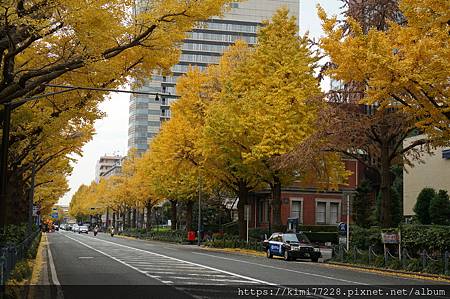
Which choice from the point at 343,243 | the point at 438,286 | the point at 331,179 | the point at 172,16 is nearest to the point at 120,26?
the point at 172,16

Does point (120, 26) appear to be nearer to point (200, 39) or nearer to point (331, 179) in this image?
point (331, 179)

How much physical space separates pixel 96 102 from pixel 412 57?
10.3 metres

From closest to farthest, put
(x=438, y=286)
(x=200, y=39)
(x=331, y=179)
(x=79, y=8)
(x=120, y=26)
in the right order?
(x=79, y=8) → (x=120, y=26) → (x=438, y=286) → (x=331, y=179) → (x=200, y=39)

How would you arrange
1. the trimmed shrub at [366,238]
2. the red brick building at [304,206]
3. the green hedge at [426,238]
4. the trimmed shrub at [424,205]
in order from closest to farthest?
1. the green hedge at [426,238]
2. the trimmed shrub at [366,238]
3. the trimmed shrub at [424,205]
4. the red brick building at [304,206]

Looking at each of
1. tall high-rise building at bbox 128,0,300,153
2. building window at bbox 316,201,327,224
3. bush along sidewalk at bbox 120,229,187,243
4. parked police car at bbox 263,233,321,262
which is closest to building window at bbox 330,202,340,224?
building window at bbox 316,201,327,224

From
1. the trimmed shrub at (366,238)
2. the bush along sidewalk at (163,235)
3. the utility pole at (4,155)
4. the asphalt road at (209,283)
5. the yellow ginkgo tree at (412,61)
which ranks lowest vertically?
the bush along sidewalk at (163,235)

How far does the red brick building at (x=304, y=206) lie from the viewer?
55.7 m

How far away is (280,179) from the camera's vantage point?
115 feet

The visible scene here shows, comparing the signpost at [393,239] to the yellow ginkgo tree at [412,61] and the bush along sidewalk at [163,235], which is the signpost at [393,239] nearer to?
the yellow ginkgo tree at [412,61]

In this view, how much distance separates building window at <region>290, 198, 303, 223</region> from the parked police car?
78.3 ft

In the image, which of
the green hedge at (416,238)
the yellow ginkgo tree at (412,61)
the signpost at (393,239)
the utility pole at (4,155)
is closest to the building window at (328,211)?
the green hedge at (416,238)

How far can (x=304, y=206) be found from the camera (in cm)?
5606

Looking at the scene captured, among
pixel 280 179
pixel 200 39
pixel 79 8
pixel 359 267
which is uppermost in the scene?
pixel 200 39

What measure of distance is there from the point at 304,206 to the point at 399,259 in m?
32.8
